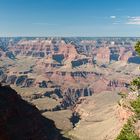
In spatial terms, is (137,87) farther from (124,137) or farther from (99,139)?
(99,139)

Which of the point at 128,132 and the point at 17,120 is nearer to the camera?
the point at 128,132

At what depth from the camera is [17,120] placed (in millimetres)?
111625

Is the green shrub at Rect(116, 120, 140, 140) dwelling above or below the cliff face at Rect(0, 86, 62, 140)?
above

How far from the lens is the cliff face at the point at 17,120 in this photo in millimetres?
95988

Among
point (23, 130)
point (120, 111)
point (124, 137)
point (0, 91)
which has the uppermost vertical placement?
point (124, 137)

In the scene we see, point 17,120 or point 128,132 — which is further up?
point 128,132

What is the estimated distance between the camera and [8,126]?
322 feet

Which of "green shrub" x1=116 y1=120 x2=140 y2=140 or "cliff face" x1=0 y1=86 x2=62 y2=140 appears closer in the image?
"green shrub" x1=116 y1=120 x2=140 y2=140

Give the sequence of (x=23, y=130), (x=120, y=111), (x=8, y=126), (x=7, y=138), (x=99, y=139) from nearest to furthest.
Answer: (x=7, y=138), (x=8, y=126), (x=23, y=130), (x=99, y=139), (x=120, y=111)

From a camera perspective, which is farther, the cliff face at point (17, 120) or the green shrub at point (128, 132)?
the cliff face at point (17, 120)

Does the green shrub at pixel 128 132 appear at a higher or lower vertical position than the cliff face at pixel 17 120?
higher

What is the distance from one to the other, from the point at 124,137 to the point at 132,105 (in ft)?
11.0

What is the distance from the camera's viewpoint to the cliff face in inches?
3779

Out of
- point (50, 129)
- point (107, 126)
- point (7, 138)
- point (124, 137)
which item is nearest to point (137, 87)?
point (124, 137)
